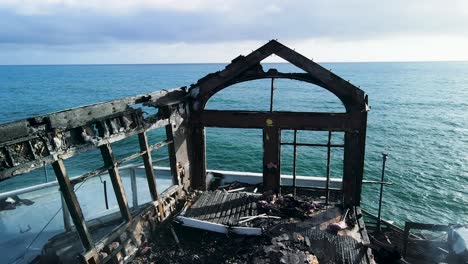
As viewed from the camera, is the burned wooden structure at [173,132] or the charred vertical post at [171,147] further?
the charred vertical post at [171,147]

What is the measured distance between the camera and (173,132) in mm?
12516

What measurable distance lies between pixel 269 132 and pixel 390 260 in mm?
6403

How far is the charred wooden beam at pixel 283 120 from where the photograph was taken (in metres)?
12.5

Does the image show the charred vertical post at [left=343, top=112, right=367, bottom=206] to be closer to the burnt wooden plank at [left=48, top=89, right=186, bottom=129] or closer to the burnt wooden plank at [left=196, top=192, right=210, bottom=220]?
the burnt wooden plank at [left=196, top=192, right=210, bottom=220]

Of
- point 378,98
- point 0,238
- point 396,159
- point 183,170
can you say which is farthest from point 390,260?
point 378,98

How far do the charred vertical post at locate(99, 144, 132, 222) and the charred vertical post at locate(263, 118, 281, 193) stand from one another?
19.6ft

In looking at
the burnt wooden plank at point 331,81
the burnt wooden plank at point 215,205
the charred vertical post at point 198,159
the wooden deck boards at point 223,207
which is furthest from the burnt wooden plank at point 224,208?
the burnt wooden plank at point 331,81

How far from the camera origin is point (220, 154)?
39625 millimetres

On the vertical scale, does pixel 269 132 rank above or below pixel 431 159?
above

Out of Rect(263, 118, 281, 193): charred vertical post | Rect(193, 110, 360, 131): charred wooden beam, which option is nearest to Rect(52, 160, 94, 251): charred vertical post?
Rect(193, 110, 360, 131): charred wooden beam

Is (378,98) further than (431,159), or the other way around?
(378,98)

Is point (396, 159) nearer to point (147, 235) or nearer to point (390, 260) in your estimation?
point (390, 260)

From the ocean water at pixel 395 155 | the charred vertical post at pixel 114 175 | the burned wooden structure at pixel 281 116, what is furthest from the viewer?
the ocean water at pixel 395 155

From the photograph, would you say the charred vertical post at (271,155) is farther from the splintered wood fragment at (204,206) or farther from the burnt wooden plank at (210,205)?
the splintered wood fragment at (204,206)
